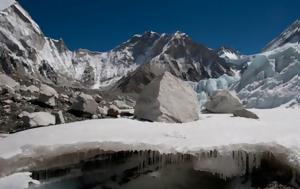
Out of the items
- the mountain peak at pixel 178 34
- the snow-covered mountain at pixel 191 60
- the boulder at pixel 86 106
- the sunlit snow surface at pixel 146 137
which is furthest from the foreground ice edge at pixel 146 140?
the mountain peak at pixel 178 34

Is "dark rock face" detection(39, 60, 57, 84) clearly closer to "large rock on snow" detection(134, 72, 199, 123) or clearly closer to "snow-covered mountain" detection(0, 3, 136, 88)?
"snow-covered mountain" detection(0, 3, 136, 88)

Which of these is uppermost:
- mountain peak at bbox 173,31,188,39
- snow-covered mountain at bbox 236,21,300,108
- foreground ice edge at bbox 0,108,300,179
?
mountain peak at bbox 173,31,188,39

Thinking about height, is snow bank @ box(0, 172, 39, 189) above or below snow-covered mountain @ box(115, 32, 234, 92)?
below

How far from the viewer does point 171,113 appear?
8.84 meters

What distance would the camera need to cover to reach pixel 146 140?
691 centimetres

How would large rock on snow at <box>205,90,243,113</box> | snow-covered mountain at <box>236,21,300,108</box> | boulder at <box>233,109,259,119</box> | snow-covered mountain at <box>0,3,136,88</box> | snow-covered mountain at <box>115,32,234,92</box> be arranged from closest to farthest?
1. boulder at <box>233,109,259,119</box>
2. large rock on snow at <box>205,90,243,113</box>
3. snow-covered mountain at <box>236,21,300,108</box>
4. snow-covered mountain at <box>0,3,136,88</box>
5. snow-covered mountain at <box>115,32,234,92</box>

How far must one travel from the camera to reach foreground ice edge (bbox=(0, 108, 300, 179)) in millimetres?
6609

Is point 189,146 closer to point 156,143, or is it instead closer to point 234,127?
point 156,143

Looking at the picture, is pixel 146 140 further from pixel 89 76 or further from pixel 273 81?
pixel 89 76

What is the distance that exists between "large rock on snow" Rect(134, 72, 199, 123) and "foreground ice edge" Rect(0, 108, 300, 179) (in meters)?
0.91

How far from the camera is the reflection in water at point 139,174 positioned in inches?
278

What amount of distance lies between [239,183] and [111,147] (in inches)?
86.2

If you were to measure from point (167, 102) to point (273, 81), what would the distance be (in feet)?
158

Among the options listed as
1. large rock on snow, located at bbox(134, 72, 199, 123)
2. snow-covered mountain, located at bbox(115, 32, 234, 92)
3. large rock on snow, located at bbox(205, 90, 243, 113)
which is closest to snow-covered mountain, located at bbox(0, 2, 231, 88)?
snow-covered mountain, located at bbox(115, 32, 234, 92)
